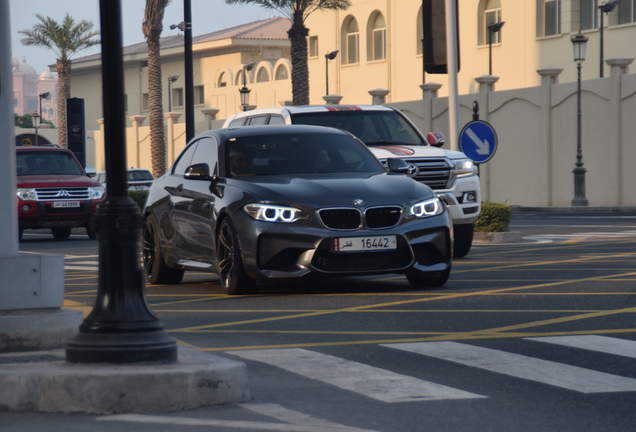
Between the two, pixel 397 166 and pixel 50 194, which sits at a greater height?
pixel 397 166

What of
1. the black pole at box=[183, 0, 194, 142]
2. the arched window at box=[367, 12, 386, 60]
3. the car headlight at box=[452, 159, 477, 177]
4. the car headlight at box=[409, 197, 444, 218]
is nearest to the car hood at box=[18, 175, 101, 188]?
the black pole at box=[183, 0, 194, 142]

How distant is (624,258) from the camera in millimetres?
13531

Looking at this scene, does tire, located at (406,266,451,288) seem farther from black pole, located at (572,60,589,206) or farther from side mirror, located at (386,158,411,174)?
black pole, located at (572,60,589,206)

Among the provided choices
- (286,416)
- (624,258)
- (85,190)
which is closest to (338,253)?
(286,416)

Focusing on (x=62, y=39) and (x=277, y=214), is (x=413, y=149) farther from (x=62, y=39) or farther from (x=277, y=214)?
(x=62, y=39)

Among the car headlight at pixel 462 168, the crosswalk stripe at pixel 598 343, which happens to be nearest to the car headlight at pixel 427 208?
the crosswalk stripe at pixel 598 343

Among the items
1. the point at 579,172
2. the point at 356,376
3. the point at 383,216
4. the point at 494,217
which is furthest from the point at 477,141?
the point at 579,172

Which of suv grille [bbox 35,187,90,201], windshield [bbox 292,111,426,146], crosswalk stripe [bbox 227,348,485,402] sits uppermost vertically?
windshield [bbox 292,111,426,146]

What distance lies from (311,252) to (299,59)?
31.8 m

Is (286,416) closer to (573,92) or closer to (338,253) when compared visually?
(338,253)

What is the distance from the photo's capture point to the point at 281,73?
208ft

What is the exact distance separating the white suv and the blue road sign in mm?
3363

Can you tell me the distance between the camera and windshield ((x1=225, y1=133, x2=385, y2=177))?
10.6m

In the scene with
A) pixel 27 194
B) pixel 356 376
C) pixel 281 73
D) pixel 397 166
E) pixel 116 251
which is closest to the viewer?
pixel 116 251
